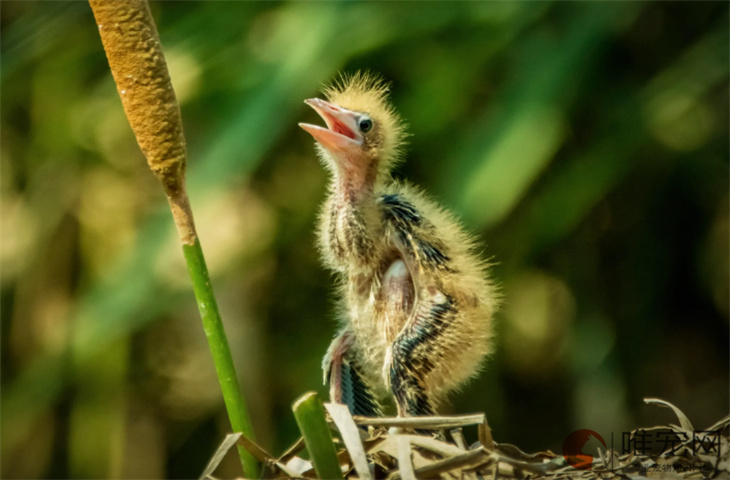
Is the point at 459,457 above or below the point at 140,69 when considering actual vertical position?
below

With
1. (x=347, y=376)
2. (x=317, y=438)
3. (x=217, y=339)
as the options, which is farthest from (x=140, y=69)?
(x=347, y=376)

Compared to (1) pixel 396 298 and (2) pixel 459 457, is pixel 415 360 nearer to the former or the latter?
(1) pixel 396 298

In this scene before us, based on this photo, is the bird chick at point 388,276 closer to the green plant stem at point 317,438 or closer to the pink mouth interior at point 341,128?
the pink mouth interior at point 341,128

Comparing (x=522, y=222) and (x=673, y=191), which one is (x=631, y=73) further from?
(x=522, y=222)

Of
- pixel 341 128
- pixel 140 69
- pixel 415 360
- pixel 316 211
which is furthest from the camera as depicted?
pixel 316 211

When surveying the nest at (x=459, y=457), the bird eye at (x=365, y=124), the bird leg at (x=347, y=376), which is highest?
the bird eye at (x=365, y=124)

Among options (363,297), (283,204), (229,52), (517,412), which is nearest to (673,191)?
(517,412)

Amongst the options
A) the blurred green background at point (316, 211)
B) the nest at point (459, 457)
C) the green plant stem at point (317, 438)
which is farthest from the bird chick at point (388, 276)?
the blurred green background at point (316, 211)
